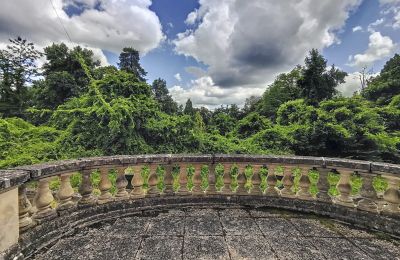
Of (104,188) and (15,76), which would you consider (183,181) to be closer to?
(104,188)

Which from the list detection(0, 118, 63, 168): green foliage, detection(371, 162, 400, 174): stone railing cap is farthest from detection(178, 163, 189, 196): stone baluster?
detection(0, 118, 63, 168): green foliage

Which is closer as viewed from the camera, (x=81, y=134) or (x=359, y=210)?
(x=359, y=210)

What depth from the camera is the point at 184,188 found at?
3.74 metres

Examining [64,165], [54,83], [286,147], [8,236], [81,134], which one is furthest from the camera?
[54,83]

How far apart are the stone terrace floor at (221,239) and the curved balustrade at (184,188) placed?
0.32 metres

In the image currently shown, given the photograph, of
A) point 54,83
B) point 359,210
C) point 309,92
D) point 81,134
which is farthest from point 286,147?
point 54,83

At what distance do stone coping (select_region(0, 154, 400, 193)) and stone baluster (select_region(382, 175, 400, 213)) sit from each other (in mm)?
89

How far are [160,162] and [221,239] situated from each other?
1431 mm

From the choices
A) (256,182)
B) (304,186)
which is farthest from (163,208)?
(304,186)

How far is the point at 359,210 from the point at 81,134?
6.47m

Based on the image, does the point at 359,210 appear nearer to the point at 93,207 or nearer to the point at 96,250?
the point at 96,250

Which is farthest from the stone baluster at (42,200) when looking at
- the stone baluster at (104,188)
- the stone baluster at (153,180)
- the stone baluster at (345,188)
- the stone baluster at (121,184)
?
the stone baluster at (345,188)

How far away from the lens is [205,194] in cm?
371

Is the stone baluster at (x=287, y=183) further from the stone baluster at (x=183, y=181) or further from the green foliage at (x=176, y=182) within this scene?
the green foliage at (x=176, y=182)
